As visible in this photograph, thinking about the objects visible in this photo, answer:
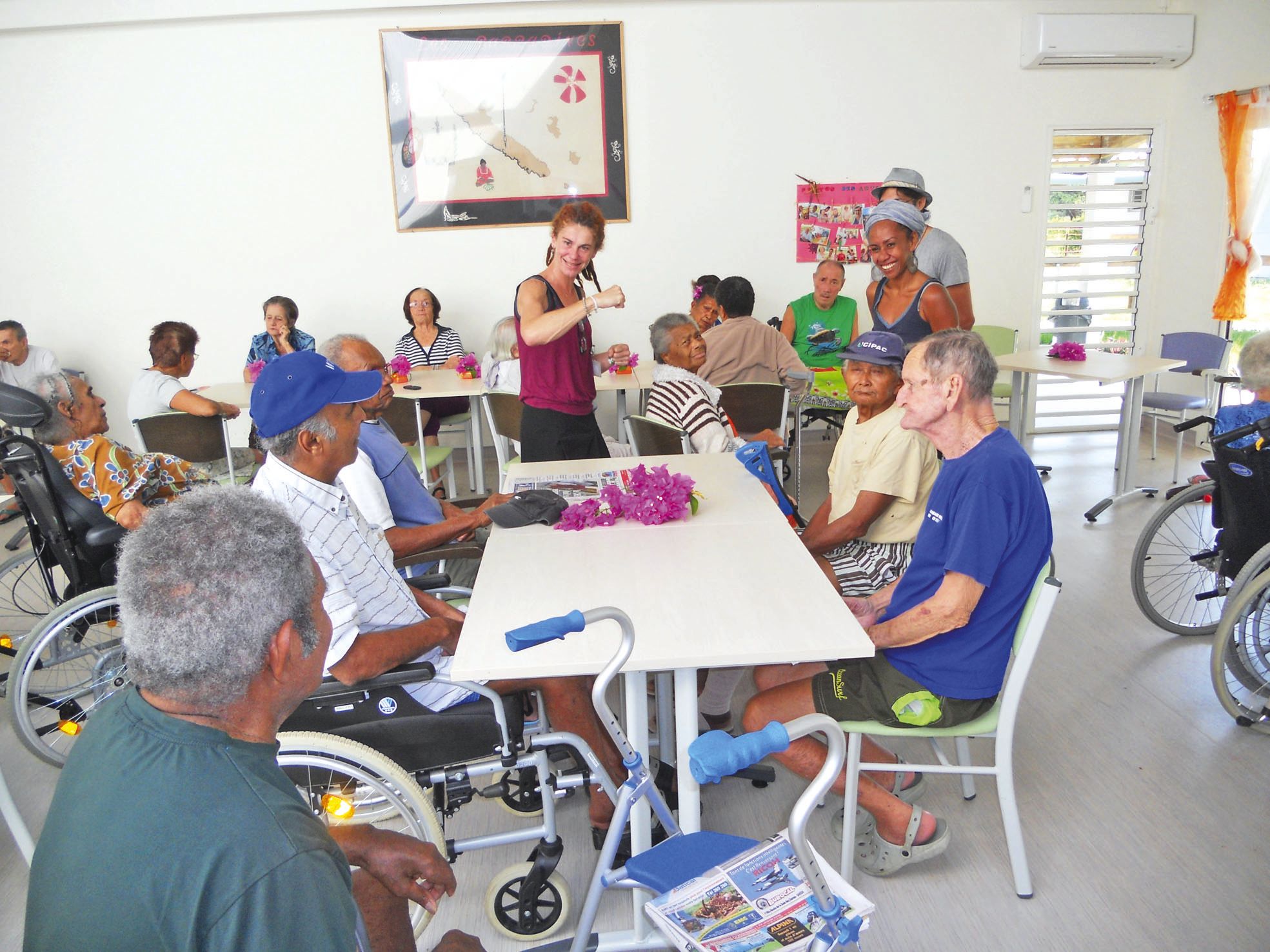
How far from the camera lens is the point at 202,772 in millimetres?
891

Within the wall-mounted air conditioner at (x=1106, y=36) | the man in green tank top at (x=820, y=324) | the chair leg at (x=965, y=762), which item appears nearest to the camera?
the chair leg at (x=965, y=762)

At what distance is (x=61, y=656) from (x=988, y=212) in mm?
5915

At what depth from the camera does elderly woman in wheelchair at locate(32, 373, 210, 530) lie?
8.74ft

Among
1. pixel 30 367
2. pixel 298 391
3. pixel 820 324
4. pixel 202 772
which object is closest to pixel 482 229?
pixel 820 324

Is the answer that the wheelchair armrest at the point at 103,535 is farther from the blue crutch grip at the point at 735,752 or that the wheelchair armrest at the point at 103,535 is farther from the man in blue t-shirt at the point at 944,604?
the blue crutch grip at the point at 735,752

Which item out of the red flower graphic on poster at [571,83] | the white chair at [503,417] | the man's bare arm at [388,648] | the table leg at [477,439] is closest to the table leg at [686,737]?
the man's bare arm at [388,648]

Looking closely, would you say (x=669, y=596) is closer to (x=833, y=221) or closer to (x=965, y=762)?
(x=965, y=762)

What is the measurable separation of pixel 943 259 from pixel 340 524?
2.63m

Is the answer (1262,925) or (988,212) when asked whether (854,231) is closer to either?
(988,212)

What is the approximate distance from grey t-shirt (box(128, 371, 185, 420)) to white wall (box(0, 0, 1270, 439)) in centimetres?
189

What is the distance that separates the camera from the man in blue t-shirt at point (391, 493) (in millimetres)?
2338

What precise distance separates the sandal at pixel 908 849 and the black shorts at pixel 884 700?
0.28 m

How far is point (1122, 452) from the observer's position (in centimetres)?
467

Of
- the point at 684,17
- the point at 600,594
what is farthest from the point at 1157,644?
the point at 684,17
